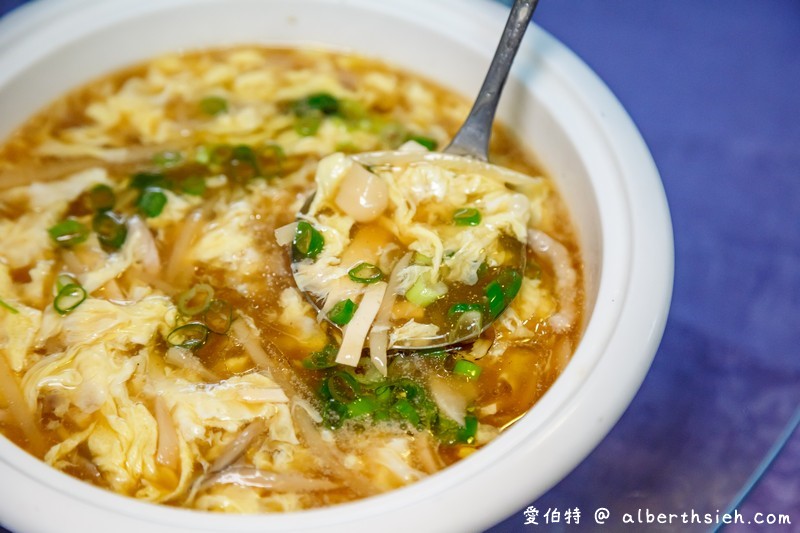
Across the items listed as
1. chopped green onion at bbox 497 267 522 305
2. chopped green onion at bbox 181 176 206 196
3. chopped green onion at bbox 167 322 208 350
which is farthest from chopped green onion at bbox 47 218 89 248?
chopped green onion at bbox 497 267 522 305

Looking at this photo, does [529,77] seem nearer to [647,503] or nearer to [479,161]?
[479,161]

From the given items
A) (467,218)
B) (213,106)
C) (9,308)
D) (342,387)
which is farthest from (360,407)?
(213,106)

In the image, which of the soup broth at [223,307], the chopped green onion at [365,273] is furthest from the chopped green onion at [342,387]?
the chopped green onion at [365,273]

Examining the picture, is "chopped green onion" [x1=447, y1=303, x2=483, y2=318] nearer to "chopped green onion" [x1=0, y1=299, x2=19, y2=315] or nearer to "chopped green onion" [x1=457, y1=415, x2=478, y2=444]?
"chopped green onion" [x1=457, y1=415, x2=478, y2=444]

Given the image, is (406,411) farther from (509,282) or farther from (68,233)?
(68,233)

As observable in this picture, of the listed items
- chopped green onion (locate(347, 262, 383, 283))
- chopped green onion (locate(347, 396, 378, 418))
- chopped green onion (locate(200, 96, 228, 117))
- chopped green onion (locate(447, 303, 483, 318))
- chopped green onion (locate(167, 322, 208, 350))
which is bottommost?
chopped green onion (locate(347, 396, 378, 418))

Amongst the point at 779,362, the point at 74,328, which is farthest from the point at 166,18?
the point at 779,362
